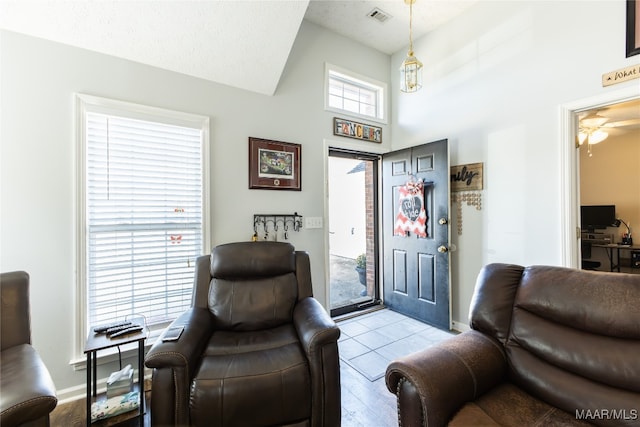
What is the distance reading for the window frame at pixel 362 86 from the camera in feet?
9.85

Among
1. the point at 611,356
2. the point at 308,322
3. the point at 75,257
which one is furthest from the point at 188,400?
the point at 611,356

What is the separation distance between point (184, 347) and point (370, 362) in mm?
1536

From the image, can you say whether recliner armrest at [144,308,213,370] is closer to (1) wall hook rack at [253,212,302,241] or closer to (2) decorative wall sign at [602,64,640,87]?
(1) wall hook rack at [253,212,302,241]

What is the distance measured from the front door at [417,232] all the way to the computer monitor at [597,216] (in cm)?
357

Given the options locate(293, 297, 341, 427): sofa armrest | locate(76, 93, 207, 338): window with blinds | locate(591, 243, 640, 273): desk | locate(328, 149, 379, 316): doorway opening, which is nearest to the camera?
locate(293, 297, 341, 427): sofa armrest

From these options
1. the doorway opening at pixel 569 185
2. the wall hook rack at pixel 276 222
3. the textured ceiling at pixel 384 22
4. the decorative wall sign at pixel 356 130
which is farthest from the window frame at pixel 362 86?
the doorway opening at pixel 569 185

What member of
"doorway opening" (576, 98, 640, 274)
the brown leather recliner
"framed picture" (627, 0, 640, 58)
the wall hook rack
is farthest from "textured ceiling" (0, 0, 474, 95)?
"doorway opening" (576, 98, 640, 274)

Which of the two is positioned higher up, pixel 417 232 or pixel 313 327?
pixel 417 232

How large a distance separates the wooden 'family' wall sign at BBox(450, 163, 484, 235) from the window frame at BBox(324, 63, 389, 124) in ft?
3.88

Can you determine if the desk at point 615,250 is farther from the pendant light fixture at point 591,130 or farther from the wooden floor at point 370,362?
the wooden floor at point 370,362

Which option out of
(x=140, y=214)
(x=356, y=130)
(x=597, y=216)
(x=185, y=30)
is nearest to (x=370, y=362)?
(x=140, y=214)

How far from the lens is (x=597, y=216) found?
4.65m

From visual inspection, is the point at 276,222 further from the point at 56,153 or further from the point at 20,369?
the point at 20,369

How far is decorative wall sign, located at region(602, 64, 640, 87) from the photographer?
5.93 feet
